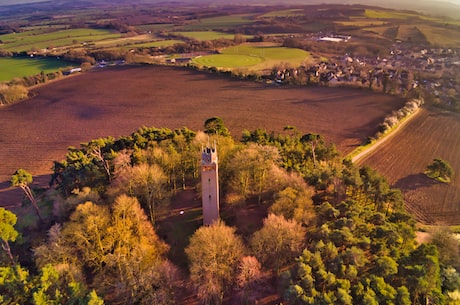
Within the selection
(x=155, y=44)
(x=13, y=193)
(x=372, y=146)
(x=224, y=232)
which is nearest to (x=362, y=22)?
(x=155, y=44)

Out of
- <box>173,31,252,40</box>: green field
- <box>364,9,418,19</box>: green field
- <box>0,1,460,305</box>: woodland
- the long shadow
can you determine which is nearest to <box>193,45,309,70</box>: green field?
<box>173,31,252,40</box>: green field

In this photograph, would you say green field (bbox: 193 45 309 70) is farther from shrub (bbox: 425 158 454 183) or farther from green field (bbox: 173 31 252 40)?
shrub (bbox: 425 158 454 183)

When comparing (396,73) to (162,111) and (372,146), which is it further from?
(162,111)

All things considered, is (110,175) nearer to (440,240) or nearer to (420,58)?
(440,240)

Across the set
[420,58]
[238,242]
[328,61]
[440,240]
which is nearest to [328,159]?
[440,240]

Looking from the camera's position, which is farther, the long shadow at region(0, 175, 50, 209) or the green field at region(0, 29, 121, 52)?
the green field at region(0, 29, 121, 52)

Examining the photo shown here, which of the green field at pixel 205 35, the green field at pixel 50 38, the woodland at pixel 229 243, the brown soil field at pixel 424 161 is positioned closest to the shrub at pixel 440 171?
the brown soil field at pixel 424 161
